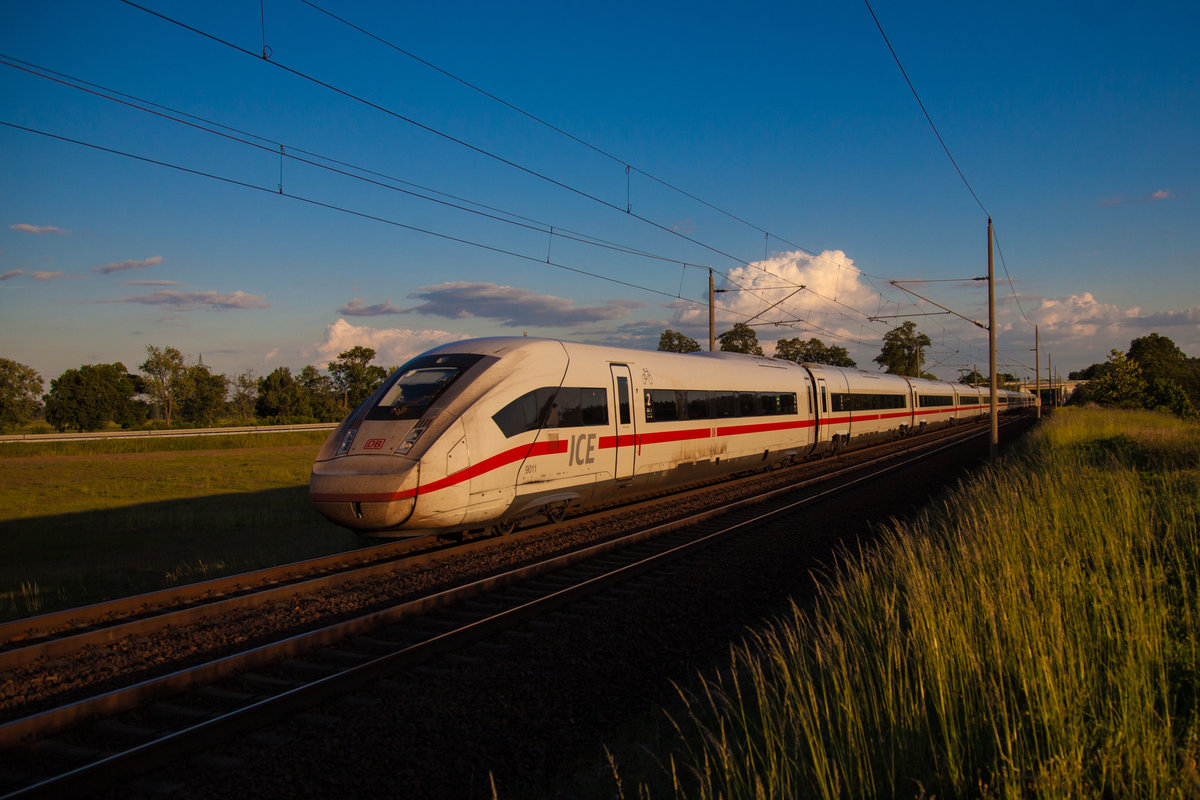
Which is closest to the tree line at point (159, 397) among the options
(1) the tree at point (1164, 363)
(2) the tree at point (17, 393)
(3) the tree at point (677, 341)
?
(2) the tree at point (17, 393)

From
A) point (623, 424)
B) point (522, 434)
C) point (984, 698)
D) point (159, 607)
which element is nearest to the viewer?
point (984, 698)

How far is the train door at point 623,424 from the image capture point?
12.2m

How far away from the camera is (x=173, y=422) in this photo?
7156 centimetres

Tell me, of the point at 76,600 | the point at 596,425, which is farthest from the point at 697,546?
the point at 76,600

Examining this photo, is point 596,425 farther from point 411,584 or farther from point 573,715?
point 573,715

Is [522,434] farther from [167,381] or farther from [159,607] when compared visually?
[167,381]

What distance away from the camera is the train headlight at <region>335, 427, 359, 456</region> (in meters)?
9.32

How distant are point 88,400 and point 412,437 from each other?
2935 inches

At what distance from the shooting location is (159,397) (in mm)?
71750

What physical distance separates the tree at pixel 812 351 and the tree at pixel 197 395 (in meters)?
66.4

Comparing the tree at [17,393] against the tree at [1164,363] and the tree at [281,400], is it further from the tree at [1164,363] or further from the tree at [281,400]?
the tree at [1164,363]

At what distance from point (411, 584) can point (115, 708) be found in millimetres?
3503

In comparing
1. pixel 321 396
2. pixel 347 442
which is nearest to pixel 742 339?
pixel 321 396

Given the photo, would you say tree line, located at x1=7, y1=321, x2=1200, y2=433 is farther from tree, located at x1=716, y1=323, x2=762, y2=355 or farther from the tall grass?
the tall grass
